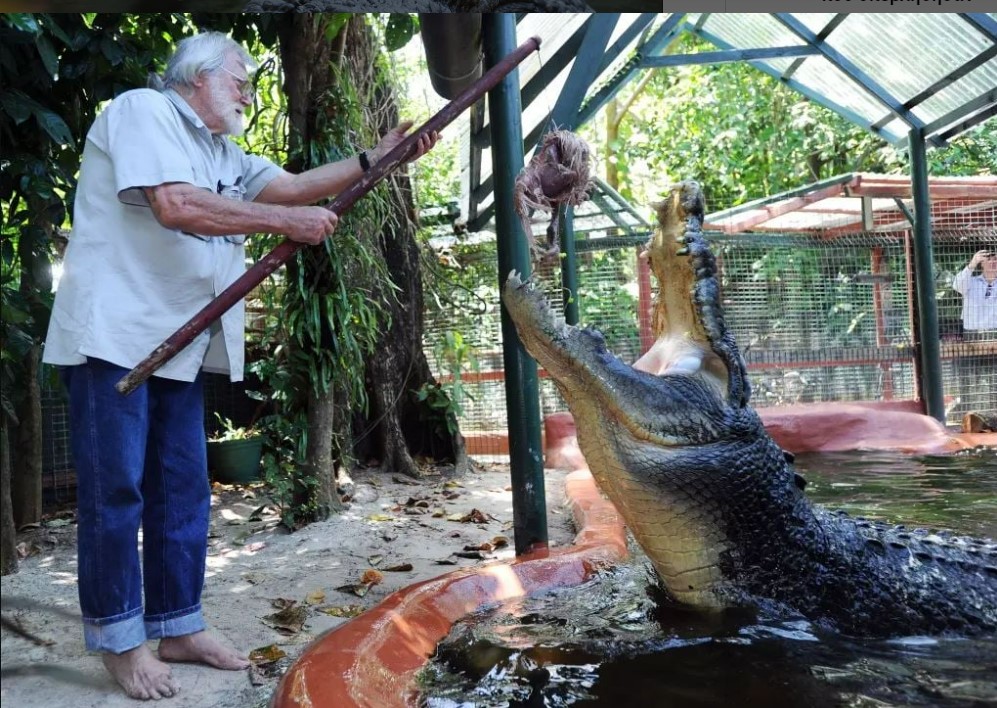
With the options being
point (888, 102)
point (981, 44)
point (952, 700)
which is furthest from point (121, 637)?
point (888, 102)

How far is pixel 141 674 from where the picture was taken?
173cm

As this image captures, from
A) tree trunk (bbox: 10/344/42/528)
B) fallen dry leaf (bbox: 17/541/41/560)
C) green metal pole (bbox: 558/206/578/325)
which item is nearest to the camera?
fallen dry leaf (bbox: 17/541/41/560)

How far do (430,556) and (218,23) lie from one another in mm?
2283

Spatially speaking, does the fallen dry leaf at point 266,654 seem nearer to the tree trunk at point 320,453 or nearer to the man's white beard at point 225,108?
the man's white beard at point 225,108

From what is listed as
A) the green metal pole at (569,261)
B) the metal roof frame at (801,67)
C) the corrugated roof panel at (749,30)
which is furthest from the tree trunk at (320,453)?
the corrugated roof panel at (749,30)

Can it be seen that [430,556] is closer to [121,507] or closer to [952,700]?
[121,507]

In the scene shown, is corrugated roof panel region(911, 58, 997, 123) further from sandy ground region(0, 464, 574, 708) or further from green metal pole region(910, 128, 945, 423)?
sandy ground region(0, 464, 574, 708)

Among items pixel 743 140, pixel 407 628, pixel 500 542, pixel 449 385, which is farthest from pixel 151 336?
pixel 743 140

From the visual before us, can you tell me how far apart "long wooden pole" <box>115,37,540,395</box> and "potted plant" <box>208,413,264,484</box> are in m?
3.25

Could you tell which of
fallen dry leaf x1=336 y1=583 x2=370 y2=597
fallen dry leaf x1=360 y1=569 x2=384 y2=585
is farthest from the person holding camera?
fallen dry leaf x1=336 y1=583 x2=370 y2=597

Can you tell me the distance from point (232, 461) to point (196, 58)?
3.51 m

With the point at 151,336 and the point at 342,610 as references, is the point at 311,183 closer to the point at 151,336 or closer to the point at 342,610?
the point at 151,336

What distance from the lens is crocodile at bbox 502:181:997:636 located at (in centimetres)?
202

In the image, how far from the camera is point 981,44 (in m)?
5.52
